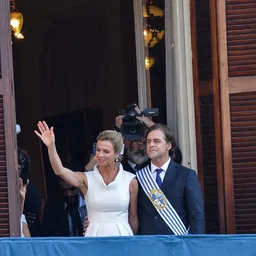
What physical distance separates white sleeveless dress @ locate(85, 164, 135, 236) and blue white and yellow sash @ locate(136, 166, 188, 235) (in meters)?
0.14

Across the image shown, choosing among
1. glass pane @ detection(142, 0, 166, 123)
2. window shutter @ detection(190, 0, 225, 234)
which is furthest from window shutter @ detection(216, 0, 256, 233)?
glass pane @ detection(142, 0, 166, 123)

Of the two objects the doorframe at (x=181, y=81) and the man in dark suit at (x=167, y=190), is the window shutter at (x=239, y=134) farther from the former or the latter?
the doorframe at (x=181, y=81)

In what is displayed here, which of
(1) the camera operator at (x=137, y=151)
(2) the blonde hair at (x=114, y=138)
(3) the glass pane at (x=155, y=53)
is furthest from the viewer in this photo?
(3) the glass pane at (x=155, y=53)

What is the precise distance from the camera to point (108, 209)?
18.8 ft

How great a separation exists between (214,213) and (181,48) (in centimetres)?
120

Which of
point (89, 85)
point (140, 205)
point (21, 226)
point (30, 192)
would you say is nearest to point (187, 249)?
point (140, 205)

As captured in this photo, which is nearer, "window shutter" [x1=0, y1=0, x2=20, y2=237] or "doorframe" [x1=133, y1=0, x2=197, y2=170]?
"window shutter" [x1=0, y1=0, x2=20, y2=237]

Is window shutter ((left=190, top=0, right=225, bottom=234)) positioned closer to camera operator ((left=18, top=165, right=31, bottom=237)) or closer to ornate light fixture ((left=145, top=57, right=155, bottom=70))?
ornate light fixture ((left=145, top=57, right=155, bottom=70))

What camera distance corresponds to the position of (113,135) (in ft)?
19.0

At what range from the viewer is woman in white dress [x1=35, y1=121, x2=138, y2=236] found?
225 inches

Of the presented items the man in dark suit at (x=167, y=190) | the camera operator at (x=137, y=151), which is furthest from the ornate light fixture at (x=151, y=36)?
the man in dark suit at (x=167, y=190)

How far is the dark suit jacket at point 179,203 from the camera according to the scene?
567 centimetres

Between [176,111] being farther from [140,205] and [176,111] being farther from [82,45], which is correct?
[82,45]

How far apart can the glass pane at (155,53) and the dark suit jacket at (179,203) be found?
128 centimetres
